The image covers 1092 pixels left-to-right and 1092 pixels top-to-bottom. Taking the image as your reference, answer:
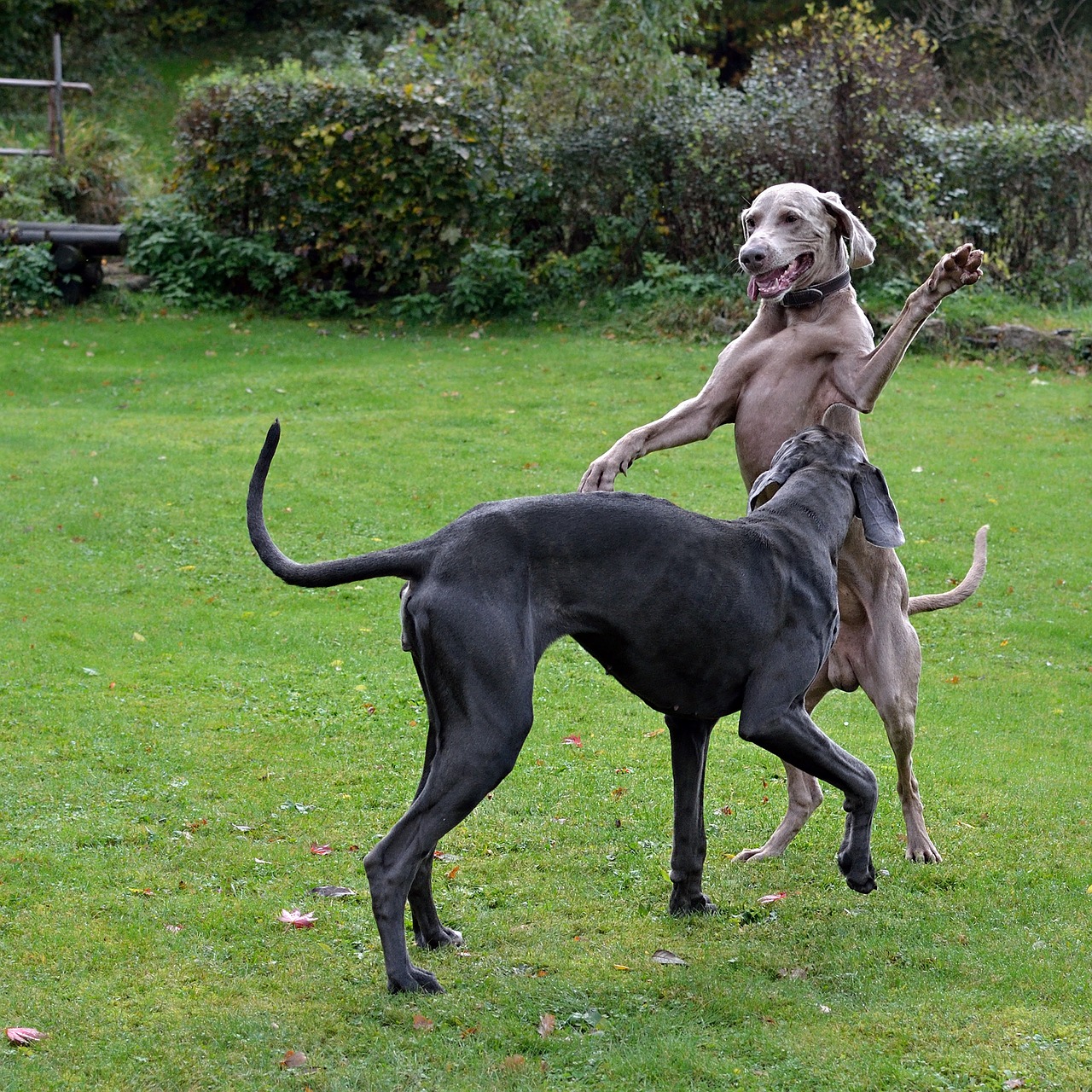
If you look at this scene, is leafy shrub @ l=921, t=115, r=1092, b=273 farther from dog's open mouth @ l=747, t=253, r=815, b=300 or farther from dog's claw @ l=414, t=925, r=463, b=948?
dog's claw @ l=414, t=925, r=463, b=948

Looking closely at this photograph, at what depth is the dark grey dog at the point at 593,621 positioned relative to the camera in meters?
4.14

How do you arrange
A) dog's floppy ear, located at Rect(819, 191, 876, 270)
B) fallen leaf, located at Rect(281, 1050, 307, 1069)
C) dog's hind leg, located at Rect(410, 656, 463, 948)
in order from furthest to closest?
dog's floppy ear, located at Rect(819, 191, 876, 270)
dog's hind leg, located at Rect(410, 656, 463, 948)
fallen leaf, located at Rect(281, 1050, 307, 1069)

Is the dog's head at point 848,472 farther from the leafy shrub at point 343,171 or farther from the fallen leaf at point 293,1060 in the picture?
the leafy shrub at point 343,171

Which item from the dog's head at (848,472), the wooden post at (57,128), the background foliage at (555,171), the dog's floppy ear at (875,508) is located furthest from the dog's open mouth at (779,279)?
the wooden post at (57,128)

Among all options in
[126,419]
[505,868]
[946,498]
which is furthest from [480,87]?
[505,868]

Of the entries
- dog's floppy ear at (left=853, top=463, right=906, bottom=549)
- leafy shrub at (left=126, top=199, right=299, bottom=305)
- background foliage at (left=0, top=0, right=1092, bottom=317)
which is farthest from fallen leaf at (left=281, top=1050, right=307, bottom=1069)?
leafy shrub at (left=126, top=199, right=299, bottom=305)

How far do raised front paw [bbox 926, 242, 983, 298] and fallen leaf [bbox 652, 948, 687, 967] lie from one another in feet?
7.85

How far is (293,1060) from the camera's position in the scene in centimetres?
394

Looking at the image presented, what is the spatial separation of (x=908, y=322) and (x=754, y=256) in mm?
579

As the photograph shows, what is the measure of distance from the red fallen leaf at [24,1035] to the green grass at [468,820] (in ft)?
0.16

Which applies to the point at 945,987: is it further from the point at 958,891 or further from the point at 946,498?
the point at 946,498

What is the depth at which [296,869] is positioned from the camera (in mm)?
5492

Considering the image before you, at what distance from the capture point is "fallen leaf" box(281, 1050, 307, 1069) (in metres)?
3.92

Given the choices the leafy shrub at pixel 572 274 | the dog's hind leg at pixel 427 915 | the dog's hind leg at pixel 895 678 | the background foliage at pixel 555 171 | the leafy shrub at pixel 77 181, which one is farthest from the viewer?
the leafy shrub at pixel 77 181
